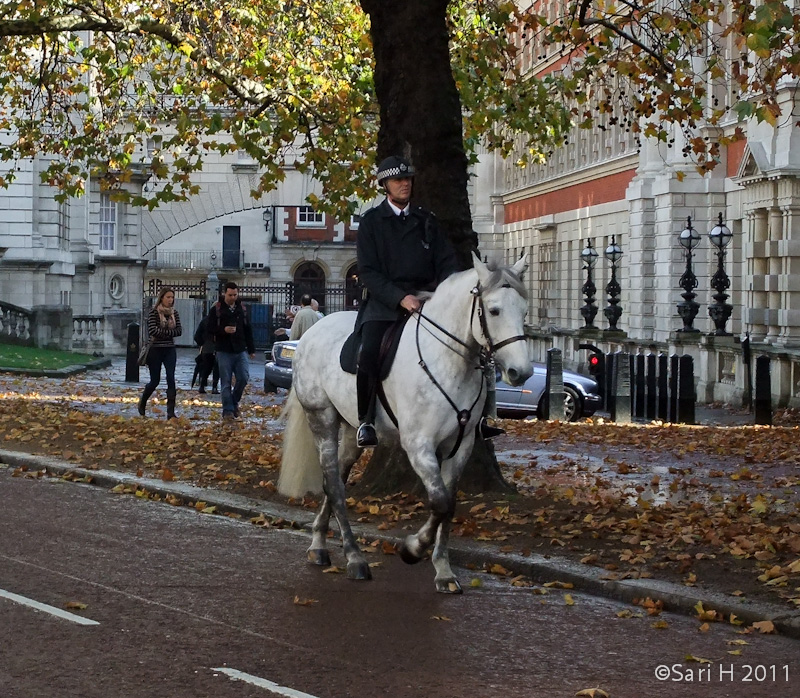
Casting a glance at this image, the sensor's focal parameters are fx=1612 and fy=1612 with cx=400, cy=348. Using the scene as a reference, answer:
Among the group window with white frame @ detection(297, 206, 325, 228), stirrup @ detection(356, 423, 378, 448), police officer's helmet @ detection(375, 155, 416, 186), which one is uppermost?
window with white frame @ detection(297, 206, 325, 228)

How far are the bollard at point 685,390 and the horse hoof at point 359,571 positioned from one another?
16.5m

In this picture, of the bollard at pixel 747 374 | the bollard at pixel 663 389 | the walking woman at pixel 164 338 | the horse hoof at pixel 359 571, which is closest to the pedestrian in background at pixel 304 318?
the bollard at pixel 663 389

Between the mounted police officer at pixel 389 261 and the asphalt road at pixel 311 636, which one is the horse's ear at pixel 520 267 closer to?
the mounted police officer at pixel 389 261

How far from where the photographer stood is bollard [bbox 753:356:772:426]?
24.6m

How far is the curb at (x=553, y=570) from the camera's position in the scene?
8.73 metres

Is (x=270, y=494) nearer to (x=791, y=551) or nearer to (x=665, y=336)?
(x=791, y=551)

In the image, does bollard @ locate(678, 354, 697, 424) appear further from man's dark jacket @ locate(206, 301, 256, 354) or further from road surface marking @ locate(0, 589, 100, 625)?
road surface marking @ locate(0, 589, 100, 625)

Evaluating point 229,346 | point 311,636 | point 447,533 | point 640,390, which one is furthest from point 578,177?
point 311,636

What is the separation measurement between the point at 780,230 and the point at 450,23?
12.7m

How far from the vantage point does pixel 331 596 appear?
9062mm

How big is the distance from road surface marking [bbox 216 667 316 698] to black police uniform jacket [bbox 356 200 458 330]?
10.6 ft

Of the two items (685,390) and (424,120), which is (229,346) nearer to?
(685,390)

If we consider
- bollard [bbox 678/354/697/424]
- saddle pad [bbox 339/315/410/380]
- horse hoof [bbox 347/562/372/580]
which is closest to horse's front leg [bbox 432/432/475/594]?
horse hoof [bbox 347/562/372/580]

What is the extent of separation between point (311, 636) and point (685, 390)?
1868cm
